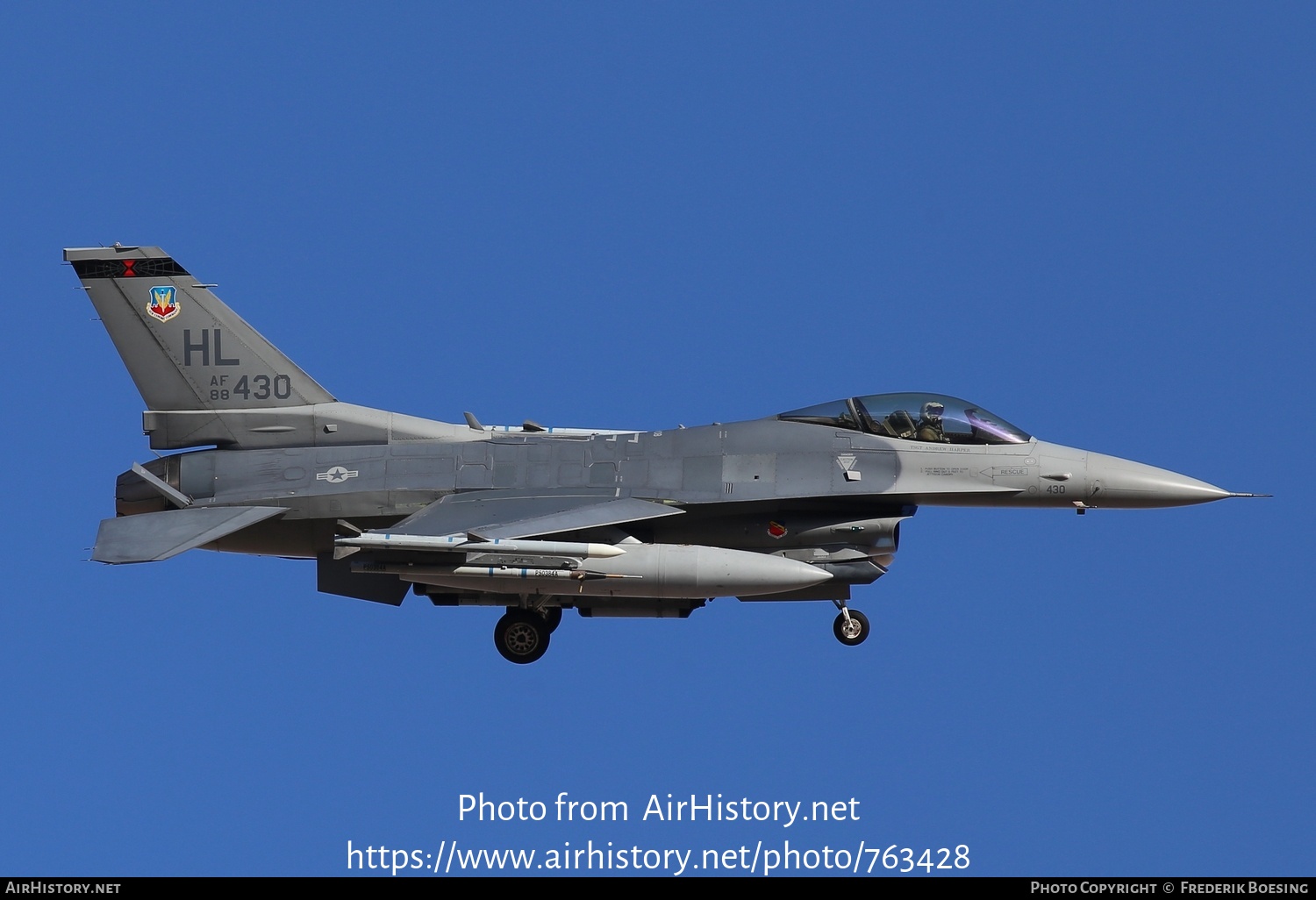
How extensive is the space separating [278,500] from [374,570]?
1.42 metres

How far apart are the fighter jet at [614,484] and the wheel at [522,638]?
0.02 m

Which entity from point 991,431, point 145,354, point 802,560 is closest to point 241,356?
point 145,354

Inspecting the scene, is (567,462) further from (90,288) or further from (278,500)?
(90,288)

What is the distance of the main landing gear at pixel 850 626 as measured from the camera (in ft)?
61.7

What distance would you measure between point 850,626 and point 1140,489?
10.1 ft

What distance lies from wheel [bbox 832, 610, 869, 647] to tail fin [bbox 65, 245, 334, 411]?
5.55 m

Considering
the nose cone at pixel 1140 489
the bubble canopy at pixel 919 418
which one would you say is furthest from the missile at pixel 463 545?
the nose cone at pixel 1140 489

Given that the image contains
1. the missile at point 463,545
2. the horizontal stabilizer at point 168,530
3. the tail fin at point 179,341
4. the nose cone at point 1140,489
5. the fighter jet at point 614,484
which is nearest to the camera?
the missile at point 463,545

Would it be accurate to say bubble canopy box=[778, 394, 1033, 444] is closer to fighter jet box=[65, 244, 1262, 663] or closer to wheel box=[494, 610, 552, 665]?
fighter jet box=[65, 244, 1262, 663]

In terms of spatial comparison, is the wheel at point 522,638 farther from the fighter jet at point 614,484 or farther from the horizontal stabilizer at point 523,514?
the horizontal stabilizer at point 523,514

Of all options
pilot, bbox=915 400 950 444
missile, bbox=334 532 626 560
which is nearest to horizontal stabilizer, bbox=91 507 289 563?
missile, bbox=334 532 626 560

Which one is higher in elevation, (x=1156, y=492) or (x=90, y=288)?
(x=90, y=288)

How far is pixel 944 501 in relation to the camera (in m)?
18.8

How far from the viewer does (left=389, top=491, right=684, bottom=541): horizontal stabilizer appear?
58.3 ft
